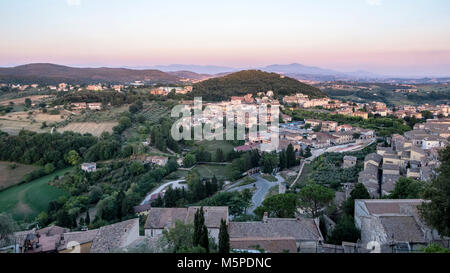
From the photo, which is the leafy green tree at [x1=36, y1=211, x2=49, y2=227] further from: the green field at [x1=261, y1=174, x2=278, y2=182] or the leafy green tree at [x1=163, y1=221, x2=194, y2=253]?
the green field at [x1=261, y1=174, x2=278, y2=182]

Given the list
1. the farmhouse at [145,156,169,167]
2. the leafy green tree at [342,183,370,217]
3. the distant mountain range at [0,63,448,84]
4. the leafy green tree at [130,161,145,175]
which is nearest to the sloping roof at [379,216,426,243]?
the leafy green tree at [342,183,370,217]

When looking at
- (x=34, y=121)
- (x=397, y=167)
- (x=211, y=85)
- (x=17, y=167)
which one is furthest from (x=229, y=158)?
(x=211, y=85)

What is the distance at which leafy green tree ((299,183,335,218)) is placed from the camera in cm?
915

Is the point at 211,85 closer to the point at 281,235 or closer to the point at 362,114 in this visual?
the point at 362,114

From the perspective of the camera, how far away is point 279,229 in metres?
7.07

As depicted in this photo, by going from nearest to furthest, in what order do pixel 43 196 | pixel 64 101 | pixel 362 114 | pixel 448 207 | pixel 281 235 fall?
pixel 448 207
pixel 281 235
pixel 43 196
pixel 362 114
pixel 64 101

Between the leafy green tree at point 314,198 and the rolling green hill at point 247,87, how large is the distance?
28590 mm

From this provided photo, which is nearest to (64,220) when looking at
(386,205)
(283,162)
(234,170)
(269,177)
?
(234,170)

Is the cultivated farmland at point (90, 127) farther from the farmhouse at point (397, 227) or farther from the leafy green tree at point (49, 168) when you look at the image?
the farmhouse at point (397, 227)

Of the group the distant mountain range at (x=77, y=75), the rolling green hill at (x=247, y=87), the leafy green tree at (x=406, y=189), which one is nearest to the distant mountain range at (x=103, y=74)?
the distant mountain range at (x=77, y=75)

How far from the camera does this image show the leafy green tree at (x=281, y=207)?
8859 mm

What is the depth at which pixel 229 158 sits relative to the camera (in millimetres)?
21047
